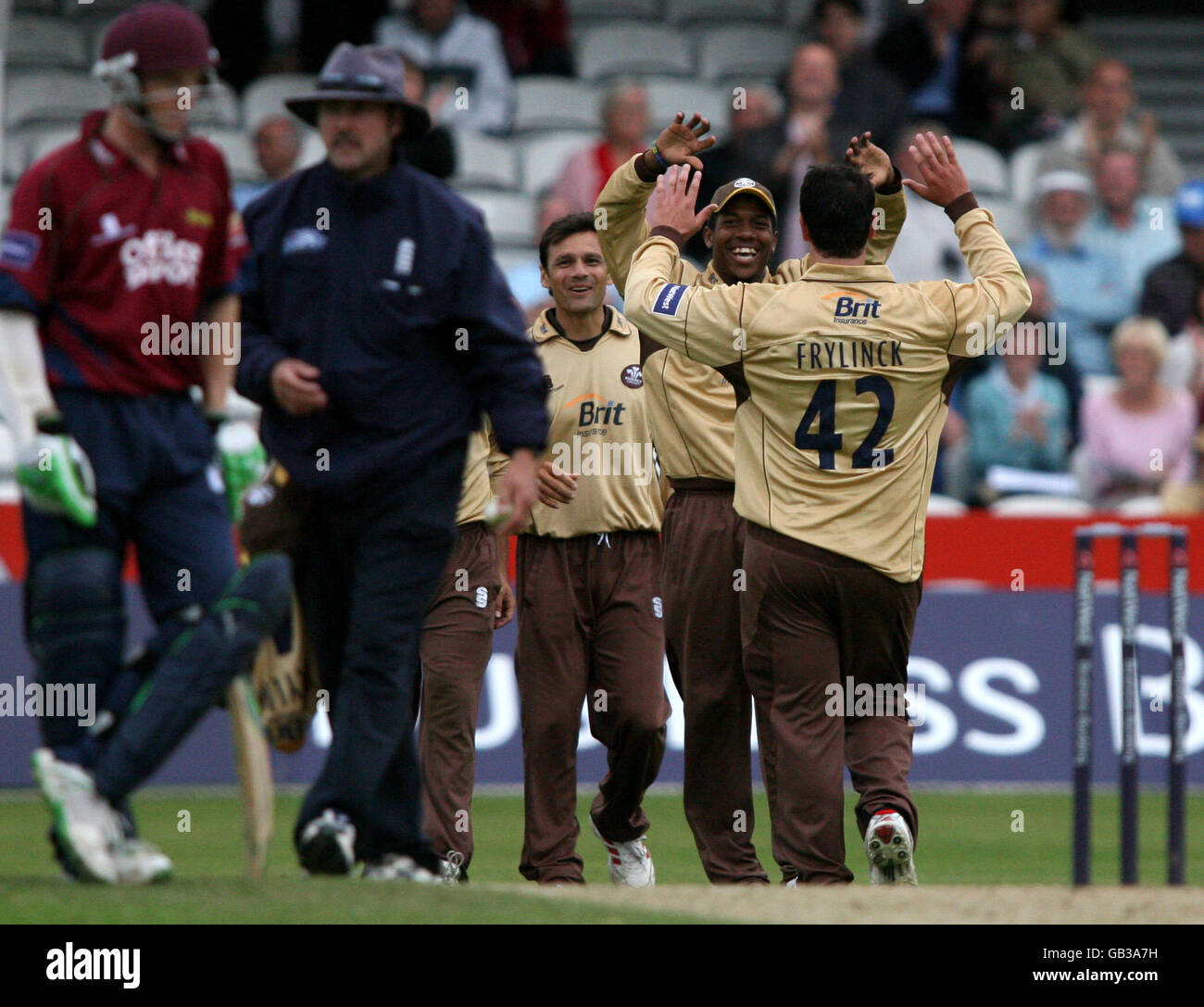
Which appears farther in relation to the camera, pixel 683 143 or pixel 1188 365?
pixel 1188 365

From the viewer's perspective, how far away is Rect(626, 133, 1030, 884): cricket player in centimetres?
681

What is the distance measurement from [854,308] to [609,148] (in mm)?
8260

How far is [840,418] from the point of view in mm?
6812

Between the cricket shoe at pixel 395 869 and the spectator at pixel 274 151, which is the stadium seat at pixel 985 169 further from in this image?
the cricket shoe at pixel 395 869

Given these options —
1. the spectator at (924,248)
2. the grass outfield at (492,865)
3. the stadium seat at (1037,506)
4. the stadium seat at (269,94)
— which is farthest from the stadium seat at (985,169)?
the grass outfield at (492,865)

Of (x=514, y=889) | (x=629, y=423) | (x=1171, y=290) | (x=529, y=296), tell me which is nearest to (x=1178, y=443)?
(x=1171, y=290)

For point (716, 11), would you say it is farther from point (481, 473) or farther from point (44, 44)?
point (481, 473)

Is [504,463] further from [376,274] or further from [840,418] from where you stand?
[376,274]

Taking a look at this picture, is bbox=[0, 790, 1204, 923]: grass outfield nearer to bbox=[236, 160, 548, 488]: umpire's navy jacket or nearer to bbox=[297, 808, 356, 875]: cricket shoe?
bbox=[297, 808, 356, 875]: cricket shoe

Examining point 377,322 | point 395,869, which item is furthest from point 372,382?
point 395,869

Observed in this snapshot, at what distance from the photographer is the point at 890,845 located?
687 cm

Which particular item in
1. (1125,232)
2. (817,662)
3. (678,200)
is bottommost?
(817,662)

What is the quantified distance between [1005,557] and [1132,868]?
521cm

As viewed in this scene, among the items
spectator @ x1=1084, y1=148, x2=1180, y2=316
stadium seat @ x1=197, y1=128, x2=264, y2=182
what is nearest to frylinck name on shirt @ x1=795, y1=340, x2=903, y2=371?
spectator @ x1=1084, y1=148, x2=1180, y2=316
